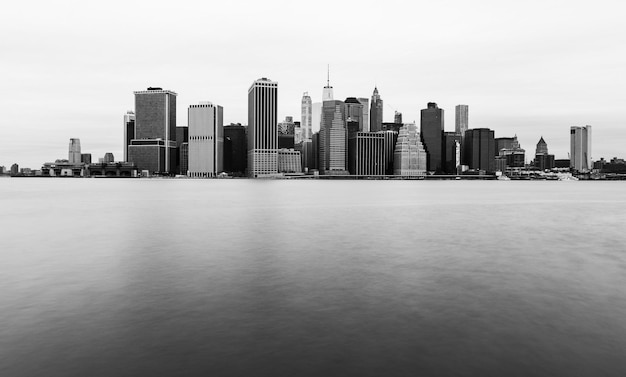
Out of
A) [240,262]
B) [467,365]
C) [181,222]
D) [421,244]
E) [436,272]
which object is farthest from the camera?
[181,222]

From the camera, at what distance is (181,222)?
2721 inches

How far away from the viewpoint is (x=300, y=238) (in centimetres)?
5256

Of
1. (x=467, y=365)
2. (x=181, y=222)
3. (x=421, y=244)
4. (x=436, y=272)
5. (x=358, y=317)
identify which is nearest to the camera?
(x=467, y=365)

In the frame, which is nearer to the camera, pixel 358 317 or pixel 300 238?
pixel 358 317

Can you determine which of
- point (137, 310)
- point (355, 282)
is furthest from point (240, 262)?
point (137, 310)

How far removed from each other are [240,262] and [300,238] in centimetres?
1505

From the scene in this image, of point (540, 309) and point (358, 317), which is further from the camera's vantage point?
point (540, 309)

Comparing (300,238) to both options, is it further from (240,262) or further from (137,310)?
(137,310)

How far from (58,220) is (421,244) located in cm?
5289

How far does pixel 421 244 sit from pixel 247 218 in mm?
36095

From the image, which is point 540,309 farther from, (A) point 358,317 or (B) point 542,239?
(B) point 542,239

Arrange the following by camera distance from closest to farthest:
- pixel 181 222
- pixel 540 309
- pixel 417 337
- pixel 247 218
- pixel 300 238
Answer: pixel 417 337 → pixel 540 309 → pixel 300 238 → pixel 181 222 → pixel 247 218

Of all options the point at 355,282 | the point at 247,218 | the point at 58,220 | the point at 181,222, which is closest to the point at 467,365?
the point at 355,282

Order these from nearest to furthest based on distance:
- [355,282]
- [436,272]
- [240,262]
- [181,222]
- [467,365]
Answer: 1. [467,365]
2. [355,282]
3. [436,272]
4. [240,262]
5. [181,222]
